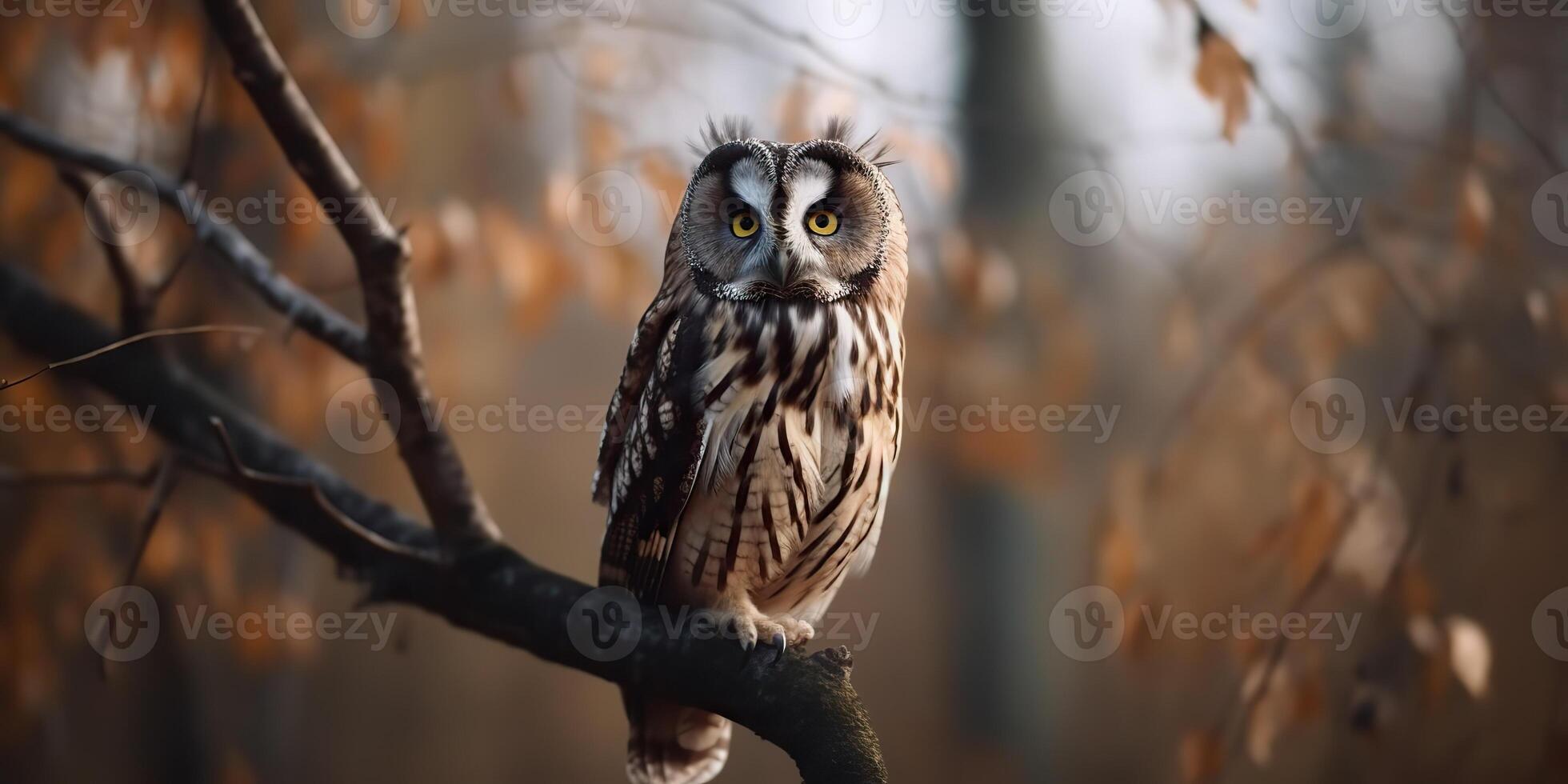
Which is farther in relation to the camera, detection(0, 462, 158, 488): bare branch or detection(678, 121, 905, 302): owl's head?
detection(0, 462, 158, 488): bare branch

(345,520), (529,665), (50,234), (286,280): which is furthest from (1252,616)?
(50,234)

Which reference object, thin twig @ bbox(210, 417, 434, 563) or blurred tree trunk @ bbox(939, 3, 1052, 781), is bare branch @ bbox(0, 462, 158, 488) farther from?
blurred tree trunk @ bbox(939, 3, 1052, 781)

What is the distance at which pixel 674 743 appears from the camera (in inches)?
47.4

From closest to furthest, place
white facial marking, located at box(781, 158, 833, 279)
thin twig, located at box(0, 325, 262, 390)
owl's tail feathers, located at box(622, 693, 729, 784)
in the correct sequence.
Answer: white facial marking, located at box(781, 158, 833, 279)
owl's tail feathers, located at box(622, 693, 729, 784)
thin twig, located at box(0, 325, 262, 390)

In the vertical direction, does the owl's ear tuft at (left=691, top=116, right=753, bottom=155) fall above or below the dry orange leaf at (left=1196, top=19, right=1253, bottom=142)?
below

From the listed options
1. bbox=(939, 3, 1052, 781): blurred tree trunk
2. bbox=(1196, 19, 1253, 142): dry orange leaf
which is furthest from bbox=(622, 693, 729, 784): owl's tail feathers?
bbox=(1196, 19, 1253, 142): dry orange leaf

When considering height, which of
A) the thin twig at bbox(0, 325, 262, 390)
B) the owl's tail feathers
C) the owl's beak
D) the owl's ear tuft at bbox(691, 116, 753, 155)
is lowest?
the owl's tail feathers

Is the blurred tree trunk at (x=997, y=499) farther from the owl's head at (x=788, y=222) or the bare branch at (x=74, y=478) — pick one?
the bare branch at (x=74, y=478)

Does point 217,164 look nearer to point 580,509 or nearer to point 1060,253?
point 580,509

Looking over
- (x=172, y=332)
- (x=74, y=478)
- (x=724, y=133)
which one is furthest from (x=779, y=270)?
(x=74, y=478)

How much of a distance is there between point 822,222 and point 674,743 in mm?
688

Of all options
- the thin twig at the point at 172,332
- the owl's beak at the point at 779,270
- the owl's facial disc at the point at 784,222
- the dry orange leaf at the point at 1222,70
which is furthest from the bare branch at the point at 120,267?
the dry orange leaf at the point at 1222,70

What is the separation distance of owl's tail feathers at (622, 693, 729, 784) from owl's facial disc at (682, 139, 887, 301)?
0.55m

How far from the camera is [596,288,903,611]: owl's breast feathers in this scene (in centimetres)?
102
